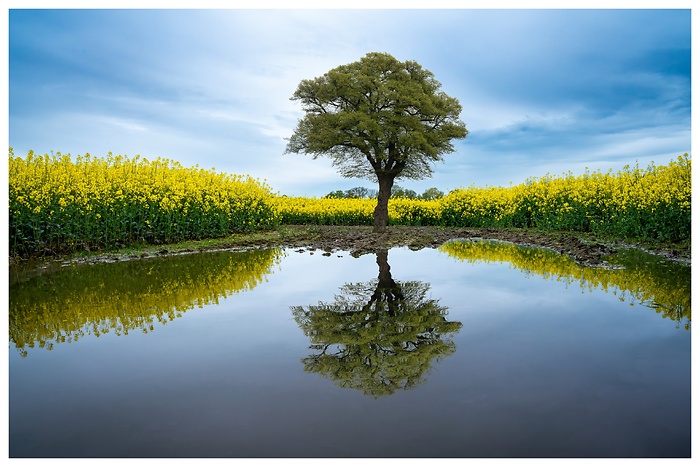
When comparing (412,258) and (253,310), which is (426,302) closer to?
(253,310)

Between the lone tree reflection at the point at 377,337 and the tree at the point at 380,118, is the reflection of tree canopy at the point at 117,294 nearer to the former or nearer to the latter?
the lone tree reflection at the point at 377,337

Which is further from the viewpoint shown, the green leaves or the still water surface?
the green leaves

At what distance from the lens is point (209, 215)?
15.4 meters

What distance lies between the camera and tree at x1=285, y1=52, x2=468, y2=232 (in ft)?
63.8

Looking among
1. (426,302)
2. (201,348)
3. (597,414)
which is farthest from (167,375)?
(426,302)

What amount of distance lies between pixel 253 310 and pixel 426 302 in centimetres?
188

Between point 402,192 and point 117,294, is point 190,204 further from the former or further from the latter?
point 402,192

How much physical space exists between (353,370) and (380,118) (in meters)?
17.3

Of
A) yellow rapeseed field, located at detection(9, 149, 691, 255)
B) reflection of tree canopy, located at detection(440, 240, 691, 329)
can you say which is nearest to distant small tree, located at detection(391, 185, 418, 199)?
yellow rapeseed field, located at detection(9, 149, 691, 255)

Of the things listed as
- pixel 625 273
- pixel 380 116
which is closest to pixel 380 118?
pixel 380 116

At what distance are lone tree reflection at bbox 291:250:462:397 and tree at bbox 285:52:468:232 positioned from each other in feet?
46.0

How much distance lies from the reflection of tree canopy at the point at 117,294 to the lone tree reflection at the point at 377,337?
1.55 m

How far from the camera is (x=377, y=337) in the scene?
4.12 metres

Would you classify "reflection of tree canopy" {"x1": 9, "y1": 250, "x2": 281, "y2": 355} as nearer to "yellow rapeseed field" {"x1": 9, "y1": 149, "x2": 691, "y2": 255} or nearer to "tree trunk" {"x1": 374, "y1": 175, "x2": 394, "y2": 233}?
"yellow rapeseed field" {"x1": 9, "y1": 149, "x2": 691, "y2": 255}
